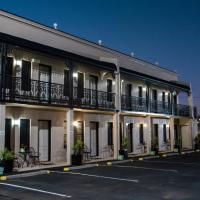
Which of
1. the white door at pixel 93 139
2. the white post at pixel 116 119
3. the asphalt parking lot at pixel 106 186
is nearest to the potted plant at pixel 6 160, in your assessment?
the asphalt parking lot at pixel 106 186

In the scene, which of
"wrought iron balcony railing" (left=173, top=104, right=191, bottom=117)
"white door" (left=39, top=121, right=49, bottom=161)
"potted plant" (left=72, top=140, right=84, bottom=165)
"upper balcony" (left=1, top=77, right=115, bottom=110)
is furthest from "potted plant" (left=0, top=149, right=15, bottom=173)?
"wrought iron balcony railing" (left=173, top=104, right=191, bottom=117)

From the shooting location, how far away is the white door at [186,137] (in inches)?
1259

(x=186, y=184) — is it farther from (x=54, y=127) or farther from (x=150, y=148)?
(x=150, y=148)

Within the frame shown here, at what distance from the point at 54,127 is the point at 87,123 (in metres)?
2.92

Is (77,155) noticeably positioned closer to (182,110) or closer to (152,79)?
(152,79)

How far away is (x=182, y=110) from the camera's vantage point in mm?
31516

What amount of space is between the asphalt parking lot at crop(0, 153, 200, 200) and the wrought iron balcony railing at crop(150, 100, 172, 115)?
40.8 feet

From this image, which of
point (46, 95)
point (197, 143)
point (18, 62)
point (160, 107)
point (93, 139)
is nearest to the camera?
point (18, 62)

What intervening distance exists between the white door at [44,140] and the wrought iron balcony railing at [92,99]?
2237mm

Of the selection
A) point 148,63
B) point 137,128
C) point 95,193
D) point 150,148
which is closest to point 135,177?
point 95,193

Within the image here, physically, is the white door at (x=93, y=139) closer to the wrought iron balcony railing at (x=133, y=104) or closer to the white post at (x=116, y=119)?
the white post at (x=116, y=119)

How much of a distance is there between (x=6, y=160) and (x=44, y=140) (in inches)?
183

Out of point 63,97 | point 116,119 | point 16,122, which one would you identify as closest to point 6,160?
point 16,122

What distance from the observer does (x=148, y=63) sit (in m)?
32.3
